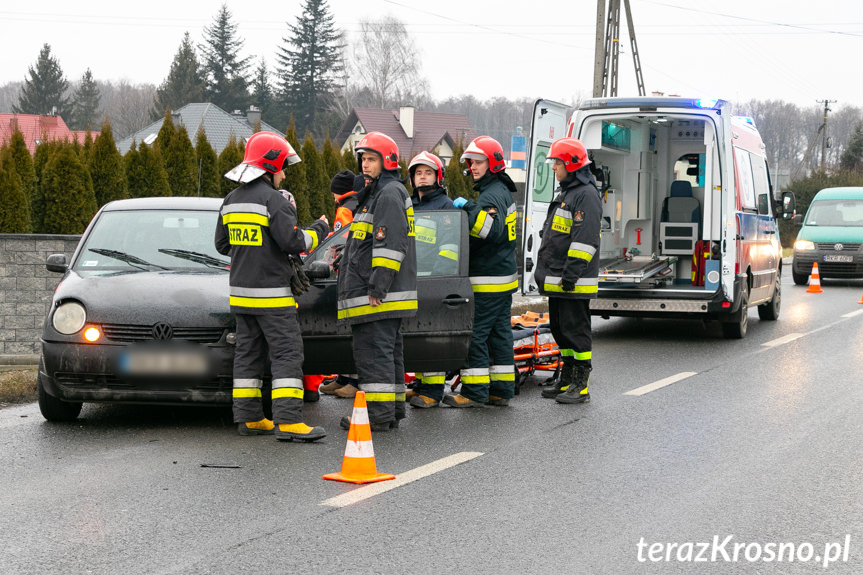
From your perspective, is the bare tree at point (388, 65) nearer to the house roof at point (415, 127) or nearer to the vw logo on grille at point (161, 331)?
the house roof at point (415, 127)

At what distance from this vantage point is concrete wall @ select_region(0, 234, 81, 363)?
1104 centimetres

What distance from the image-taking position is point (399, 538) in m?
4.72

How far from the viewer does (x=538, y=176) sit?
480 inches

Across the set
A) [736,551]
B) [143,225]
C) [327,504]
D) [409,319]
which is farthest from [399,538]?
[143,225]

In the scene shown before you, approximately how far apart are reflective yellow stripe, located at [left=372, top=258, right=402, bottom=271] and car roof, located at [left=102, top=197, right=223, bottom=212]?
6.50ft

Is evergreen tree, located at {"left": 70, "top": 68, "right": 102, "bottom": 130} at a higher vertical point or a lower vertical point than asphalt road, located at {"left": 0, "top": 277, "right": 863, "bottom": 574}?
higher

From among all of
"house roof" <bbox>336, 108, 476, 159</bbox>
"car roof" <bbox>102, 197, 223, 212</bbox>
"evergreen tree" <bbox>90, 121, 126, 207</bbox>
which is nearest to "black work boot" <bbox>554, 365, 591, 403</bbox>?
"car roof" <bbox>102, 197, 223, 212</bbox>

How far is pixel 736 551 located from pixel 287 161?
3821 mm

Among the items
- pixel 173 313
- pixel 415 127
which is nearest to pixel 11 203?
pixel 173 313

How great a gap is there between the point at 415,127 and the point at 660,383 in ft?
218

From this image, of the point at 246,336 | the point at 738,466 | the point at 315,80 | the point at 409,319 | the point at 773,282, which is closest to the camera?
the point at 738,466

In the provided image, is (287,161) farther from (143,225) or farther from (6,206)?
(6,206)

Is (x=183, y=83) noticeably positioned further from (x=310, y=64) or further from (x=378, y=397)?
(x=378, y=397)

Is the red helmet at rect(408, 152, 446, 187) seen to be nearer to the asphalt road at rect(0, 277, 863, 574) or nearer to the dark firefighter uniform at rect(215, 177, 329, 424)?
the dark firefighter uniform at rect(215, 177, 329, 424)
